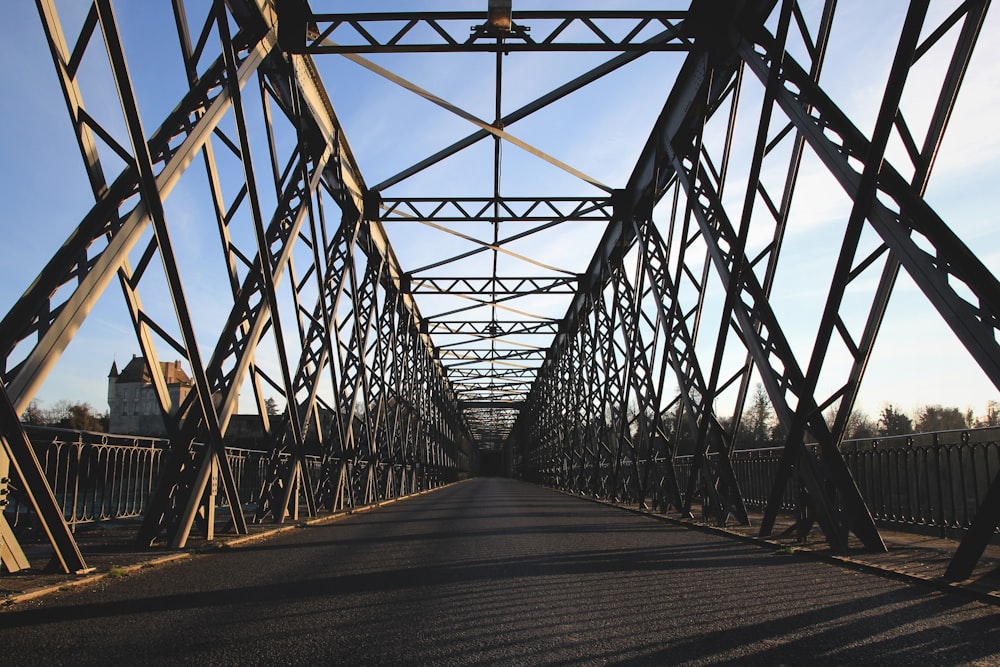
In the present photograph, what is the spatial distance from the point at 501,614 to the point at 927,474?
237 inches

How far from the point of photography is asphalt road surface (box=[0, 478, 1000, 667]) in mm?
3285

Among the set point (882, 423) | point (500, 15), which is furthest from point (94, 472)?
point (882, 423)

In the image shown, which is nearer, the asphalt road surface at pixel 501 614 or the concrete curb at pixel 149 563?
the asphalt road surface at pixel 501 614

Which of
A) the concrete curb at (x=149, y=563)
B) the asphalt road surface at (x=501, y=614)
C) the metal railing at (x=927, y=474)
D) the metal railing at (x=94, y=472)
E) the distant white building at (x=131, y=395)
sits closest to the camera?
the asphalt road surface at (x=501, y=614)

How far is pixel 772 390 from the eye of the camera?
7758 mm

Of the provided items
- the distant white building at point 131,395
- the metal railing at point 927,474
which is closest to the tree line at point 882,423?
the metal railing at point 927,474

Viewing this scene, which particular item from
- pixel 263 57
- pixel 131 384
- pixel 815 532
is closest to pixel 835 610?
pixel 815 532

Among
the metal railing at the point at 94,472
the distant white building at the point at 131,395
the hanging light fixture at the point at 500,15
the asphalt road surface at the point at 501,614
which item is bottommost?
the asphalt road surface at the point at 501,614

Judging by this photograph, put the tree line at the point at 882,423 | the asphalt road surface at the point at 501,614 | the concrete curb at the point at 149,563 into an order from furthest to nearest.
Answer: the tree line at the point at 882,423
the concrete curb at the point at 149,563
the asphalt road surface at the point at 501,614

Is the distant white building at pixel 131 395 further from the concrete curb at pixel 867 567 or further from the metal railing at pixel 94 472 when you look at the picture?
the concrete curb at pixel 867 567

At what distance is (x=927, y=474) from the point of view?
8.12 meters

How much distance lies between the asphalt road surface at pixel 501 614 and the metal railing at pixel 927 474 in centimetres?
244

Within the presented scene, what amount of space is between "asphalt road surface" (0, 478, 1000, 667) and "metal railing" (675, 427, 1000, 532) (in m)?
2.44

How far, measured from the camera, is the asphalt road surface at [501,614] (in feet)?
10.8
